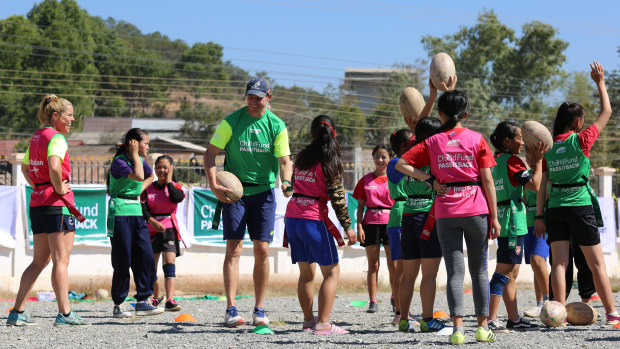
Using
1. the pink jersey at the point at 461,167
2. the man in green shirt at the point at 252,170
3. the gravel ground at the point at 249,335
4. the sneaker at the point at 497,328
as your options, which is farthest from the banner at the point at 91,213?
the pink jersey at the point at 461,167

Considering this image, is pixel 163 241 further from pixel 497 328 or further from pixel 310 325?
pixel 497 328

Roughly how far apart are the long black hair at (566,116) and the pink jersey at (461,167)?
1.57m

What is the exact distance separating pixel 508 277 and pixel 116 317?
4.01m

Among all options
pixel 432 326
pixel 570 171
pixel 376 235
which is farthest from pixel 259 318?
pixel 570 171

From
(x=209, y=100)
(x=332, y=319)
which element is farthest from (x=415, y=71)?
(x=332, y=319)

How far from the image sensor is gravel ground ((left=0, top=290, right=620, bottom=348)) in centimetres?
583

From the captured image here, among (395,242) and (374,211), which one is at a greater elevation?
(374,211)

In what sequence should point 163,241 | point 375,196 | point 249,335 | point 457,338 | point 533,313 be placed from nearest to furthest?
point 457,338 < point 249,335 < point 533,313 < point 375,196 < point 163,241

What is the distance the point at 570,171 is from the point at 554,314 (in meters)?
1.23

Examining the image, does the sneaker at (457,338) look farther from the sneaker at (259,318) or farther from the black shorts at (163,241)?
the black shorts at (163,241)

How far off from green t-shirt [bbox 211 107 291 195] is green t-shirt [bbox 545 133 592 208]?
94.4 inches

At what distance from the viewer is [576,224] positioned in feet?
22.2

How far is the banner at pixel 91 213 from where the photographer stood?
1268 centimetres

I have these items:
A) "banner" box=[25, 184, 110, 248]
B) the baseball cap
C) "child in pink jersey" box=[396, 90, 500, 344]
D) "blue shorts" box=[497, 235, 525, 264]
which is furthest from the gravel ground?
"banner" box=[25, 184, 110, 248]
